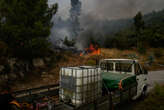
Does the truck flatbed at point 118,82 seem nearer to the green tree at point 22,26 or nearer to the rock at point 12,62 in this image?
the green tree at point 22,26

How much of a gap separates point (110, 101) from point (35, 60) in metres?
11.6

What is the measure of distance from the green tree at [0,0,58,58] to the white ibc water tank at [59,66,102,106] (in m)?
7.59

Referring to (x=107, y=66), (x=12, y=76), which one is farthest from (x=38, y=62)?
(x=107, y=66)

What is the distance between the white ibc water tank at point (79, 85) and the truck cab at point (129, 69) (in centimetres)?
201

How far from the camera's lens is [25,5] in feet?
35.7

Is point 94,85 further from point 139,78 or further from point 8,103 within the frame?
point 139,78

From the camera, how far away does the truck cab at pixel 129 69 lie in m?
5.59

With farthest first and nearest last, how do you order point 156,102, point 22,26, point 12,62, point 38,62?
point 38,62 < point 12,62 < point 22,26 < point 156,102

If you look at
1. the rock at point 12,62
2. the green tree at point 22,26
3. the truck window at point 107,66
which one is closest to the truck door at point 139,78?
the truck window at point 107,66

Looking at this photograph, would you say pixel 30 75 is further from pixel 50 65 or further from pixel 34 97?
pixel 34 97

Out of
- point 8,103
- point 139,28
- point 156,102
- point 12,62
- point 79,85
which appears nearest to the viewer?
point 8,103

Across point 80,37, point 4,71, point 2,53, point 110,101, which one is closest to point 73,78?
point 110,101

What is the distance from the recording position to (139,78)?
585 centimetres

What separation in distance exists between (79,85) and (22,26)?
9.05 m
